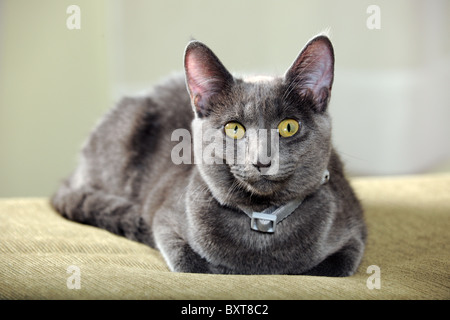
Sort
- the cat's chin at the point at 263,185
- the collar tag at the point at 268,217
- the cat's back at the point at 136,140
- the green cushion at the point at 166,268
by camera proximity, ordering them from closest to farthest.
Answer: the green cushion at the point at 166,268
the cat's chin at the point at 263,185
the collar tag at the point at 268,217
the cat's back at the point at 136,140

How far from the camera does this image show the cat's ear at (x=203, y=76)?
4.38 feet

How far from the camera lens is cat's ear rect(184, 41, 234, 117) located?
1.33 meters

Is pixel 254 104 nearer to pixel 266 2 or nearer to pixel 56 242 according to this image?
pixel 56 242

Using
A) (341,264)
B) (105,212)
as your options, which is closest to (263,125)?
(341,264)

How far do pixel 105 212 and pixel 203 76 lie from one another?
0.64 meters

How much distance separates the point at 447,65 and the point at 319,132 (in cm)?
225

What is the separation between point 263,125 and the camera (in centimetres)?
125

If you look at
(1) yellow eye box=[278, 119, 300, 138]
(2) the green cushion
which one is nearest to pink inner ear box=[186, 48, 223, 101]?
(1) yellow eye box=[278, 119, 300, 138]

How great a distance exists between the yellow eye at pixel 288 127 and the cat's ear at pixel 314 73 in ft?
0.29
